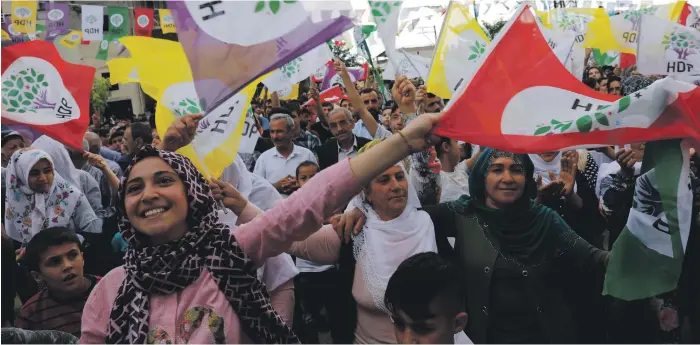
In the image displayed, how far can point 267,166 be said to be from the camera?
552 cm

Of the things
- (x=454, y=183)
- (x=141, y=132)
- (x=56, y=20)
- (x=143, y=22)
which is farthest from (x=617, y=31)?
(x=56, y=20)

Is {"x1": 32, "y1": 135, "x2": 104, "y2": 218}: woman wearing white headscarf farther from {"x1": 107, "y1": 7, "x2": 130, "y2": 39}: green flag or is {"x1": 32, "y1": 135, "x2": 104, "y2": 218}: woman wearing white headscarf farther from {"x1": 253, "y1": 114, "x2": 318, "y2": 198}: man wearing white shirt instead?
{"x1": 107, "y1": 7, "x2": 130, "y2": 39}: green flag

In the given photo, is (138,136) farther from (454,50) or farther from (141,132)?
(454,50)

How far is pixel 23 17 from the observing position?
11.9 metres

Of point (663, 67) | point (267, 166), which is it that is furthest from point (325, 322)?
point (663, 67)

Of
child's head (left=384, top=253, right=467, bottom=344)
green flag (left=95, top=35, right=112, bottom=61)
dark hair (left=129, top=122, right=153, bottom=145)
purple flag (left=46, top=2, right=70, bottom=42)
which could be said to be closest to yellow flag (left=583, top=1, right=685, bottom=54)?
dark hair (left=129, top=122, right=153, bottom=145)

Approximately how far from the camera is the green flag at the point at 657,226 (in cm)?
199

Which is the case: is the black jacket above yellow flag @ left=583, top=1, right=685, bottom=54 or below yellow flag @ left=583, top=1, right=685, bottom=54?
above

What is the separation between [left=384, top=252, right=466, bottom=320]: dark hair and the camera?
1.86m

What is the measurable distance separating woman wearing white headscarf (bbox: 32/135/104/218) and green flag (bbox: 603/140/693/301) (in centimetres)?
386

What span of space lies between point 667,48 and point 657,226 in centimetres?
374

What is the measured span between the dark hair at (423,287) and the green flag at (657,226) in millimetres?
579

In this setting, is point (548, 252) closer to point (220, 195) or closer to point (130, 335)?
point (220, 195)

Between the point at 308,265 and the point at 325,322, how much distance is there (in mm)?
689
